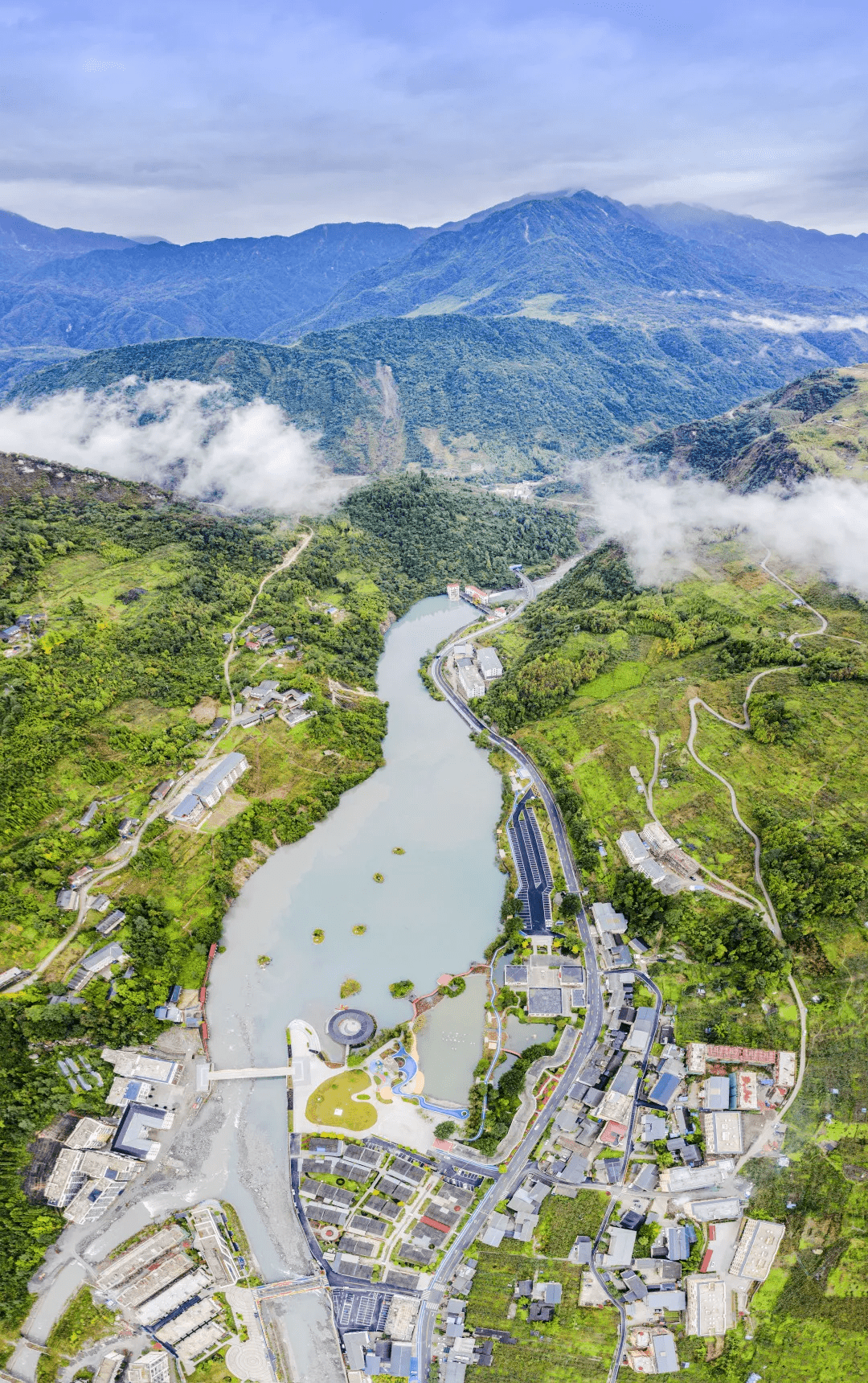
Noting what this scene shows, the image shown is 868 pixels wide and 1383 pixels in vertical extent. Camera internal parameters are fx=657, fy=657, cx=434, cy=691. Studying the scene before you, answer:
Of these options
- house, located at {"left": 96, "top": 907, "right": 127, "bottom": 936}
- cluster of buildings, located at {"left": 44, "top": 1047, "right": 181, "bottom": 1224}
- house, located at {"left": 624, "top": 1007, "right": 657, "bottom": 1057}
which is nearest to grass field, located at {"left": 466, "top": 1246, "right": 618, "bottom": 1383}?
house, located at {"left": 624, "top": 1007, "right": 657, "bottom": 1057}

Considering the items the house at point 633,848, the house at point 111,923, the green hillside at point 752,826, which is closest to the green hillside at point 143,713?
the house at point 111,923

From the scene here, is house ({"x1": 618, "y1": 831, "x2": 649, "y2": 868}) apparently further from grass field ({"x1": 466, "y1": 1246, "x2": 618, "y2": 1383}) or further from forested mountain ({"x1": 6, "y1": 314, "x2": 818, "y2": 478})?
forested mountain ({"x1": 6, "y1": 314, "x2": 818, "y2": 478})

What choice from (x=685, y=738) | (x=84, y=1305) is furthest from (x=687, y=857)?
(x=84, y=1305)

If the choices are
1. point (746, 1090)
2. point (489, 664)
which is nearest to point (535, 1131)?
point (746, 1090)

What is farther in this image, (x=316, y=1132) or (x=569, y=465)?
(x=569, y=465)

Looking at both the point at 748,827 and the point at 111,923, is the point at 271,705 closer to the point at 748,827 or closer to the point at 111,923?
the point at 111,923

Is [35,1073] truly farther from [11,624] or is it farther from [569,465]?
[569,465]
